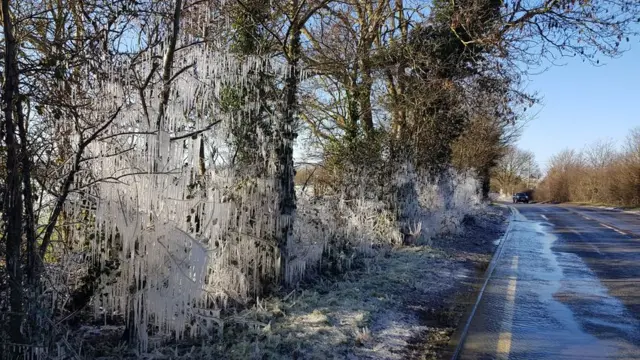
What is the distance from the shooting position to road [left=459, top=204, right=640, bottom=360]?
504 cm

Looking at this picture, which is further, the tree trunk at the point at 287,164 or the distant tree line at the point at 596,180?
the distant tree line at the point at 596,180

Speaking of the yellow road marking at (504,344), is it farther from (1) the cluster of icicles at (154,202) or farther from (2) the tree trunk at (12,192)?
(2) the tree trunk at (12,192)

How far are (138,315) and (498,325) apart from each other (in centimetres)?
398

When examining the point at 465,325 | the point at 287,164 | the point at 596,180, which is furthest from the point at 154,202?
the point at 596,180

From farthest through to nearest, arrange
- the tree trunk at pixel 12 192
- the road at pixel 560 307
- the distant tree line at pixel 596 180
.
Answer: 1. the distant tree line at pixel 596 180
2. the road at pixel 560 307
3. the tree trunk at pixel 12 192

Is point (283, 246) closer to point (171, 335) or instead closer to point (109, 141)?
point (171, 335)

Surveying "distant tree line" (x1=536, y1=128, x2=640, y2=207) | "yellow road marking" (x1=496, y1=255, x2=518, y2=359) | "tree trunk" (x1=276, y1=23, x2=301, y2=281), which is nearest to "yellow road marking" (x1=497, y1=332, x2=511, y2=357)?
"yellow road marking" (x1=496, y1=255, x2=518, y2=359)

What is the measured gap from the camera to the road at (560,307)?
504 centimetres

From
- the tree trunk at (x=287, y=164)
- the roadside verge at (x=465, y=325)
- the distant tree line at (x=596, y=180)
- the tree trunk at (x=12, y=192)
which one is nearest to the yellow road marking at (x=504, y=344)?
the roadside verge at (x=465, y=325)

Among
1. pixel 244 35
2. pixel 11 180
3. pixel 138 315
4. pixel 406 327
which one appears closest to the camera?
pixel 11 180

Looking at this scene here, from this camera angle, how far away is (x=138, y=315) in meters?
4.36

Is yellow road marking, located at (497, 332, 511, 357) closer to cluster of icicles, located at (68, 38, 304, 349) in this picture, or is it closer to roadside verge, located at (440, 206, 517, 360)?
roadside verge, located at (440, 206, 517, 360)

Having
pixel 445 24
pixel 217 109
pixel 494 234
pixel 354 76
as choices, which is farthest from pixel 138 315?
pixel 494 234

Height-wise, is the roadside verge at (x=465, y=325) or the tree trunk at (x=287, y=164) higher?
the tree trunk at (x=287, y=164)
